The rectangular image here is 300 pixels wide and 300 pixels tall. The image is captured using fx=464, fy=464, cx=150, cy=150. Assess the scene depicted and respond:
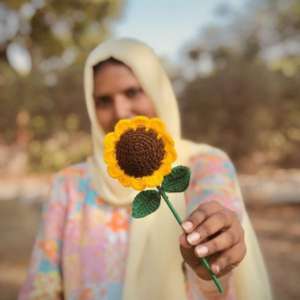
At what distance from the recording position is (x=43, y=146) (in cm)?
1322

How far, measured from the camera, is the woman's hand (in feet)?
2.45

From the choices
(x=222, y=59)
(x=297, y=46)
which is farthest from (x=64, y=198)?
(x=297, y=46)

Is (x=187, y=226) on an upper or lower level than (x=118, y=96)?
lower

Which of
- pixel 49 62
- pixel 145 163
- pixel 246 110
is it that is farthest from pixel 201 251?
pixel 49 62

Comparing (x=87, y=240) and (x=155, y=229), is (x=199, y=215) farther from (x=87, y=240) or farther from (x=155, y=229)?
(x=87, y=240)

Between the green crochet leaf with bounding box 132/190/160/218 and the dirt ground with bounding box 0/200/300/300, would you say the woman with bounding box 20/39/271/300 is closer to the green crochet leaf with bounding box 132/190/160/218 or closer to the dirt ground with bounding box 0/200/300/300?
the green crochet leaf with bounding box 132/190/160/218

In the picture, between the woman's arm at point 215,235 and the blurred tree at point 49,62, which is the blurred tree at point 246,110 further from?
the woman's arm at point 215,235

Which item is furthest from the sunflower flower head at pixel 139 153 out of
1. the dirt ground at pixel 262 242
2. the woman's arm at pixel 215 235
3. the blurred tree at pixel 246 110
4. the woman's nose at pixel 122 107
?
the blurred tree at pixel 246 110

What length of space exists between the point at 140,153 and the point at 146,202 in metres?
0.08

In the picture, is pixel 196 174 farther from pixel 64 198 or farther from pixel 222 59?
pixel 222 59

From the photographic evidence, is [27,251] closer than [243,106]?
Yes

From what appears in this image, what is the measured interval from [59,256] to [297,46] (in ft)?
45.9

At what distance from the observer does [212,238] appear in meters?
0.80

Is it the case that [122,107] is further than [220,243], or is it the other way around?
[122,107]
